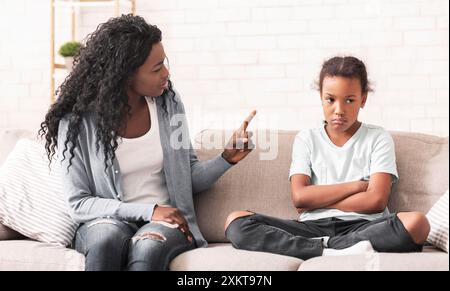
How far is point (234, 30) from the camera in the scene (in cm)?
433

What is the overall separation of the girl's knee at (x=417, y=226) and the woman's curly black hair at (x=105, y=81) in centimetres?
88

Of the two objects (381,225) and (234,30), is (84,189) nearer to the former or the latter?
(381,225)

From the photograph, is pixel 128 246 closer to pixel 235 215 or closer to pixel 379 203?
pixel 235 215

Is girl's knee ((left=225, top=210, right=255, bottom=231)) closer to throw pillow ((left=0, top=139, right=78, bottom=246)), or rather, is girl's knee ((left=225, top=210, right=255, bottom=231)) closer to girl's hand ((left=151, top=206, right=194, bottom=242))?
girl's hand ((left=151, top=206, right=194, bottom=242))

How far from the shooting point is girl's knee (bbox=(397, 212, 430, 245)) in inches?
81.8

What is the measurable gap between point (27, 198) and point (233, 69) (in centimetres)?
212

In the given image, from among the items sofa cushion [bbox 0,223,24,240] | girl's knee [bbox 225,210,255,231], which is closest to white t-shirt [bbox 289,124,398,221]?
girl's knee [bbox 225,210,255,231]

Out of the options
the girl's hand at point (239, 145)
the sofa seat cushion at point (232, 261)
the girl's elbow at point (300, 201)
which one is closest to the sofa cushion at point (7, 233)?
the sofa seat cushion at point (232, 261)

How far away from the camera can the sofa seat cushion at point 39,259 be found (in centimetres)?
216

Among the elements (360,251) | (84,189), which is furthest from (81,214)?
(360,251)

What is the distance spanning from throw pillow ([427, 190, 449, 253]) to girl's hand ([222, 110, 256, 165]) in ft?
1.98

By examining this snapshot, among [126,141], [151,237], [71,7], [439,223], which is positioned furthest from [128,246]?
[71,7]

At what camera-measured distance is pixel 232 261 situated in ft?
6.79

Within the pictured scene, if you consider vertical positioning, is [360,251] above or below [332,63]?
below
